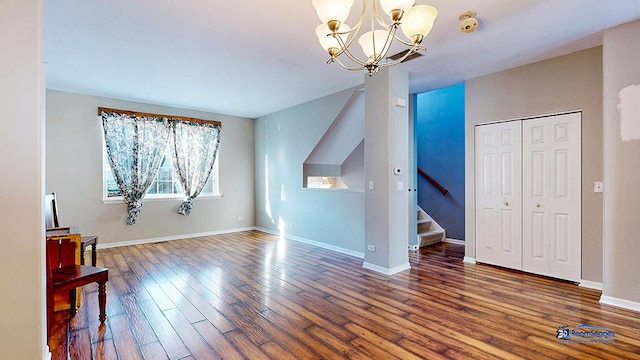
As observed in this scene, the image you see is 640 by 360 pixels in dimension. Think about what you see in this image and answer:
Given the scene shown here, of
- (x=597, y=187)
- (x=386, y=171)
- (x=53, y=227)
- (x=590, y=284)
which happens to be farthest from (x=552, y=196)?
(x=53, y=227)

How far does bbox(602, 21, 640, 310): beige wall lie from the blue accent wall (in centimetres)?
270

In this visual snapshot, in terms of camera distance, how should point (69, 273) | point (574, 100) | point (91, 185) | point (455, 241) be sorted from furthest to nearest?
1. point (455, 241)
2. point (91, 185)
3. point (574, 100)
4. point (69, 273)

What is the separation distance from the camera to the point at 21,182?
145 cm

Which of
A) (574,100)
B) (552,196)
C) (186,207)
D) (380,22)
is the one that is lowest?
(186,207)

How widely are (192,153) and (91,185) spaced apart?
70.5 inches

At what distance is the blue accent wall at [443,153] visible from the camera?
5.60m

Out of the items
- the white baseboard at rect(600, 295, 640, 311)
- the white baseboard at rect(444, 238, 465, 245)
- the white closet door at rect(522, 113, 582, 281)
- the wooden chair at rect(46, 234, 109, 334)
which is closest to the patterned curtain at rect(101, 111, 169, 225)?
the wooden chair at rect(46, 234, 109, 334)

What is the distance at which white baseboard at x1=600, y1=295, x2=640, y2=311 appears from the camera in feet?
8.79

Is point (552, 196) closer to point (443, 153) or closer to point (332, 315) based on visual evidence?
point (443, 153)

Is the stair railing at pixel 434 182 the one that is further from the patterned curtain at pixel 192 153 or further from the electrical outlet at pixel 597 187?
the patterned curtain at pixel 192 153

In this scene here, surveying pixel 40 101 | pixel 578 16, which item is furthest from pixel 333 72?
pixel 40 101

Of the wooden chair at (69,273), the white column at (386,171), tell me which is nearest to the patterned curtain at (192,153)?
the wooden chair at (69,273)

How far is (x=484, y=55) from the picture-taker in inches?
134

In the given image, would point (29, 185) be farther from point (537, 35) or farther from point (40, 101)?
point (537, 35)
